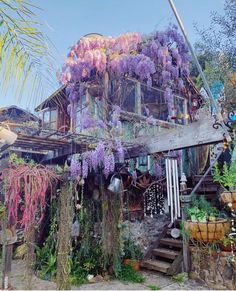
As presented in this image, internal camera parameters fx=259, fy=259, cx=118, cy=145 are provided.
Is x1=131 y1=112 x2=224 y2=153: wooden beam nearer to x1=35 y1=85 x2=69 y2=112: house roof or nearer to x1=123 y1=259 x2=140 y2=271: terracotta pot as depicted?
x1=35 y1=85 x2=69 y2=112: house roof

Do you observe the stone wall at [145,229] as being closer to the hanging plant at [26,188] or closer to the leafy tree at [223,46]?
the hanging plant at [26,188]

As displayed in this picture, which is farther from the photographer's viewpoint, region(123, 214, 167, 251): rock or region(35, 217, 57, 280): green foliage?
region(123, 214, 167, 251): rock

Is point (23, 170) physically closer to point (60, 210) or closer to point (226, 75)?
point (60, 210)

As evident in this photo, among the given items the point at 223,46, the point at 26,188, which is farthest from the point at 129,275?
the point at 223,46

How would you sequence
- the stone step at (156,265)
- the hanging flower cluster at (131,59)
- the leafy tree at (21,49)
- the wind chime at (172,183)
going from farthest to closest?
the hanging flower cluster at (131,59) < the stone step at (156,265) < the wind chime at (172,183) < the leafy tree at (21,49)

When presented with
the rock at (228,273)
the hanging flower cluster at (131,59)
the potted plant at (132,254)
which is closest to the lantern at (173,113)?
the hanging flower cluster at (131,59)

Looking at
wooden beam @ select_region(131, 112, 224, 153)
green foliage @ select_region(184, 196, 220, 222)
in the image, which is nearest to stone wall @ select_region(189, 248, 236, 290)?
green foliage @ select_region(184, 196, 220, 222)

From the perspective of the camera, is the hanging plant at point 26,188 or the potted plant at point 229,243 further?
the potted plant at point 229,243

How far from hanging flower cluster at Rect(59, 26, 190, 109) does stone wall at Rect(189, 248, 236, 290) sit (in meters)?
5.09

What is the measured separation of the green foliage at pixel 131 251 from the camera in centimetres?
555

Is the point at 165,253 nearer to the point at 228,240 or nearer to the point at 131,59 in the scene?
the point at 228,240

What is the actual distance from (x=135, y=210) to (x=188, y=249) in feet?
7.00

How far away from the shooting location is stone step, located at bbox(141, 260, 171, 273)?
4.90m

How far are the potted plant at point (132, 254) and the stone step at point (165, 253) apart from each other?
364 mm
